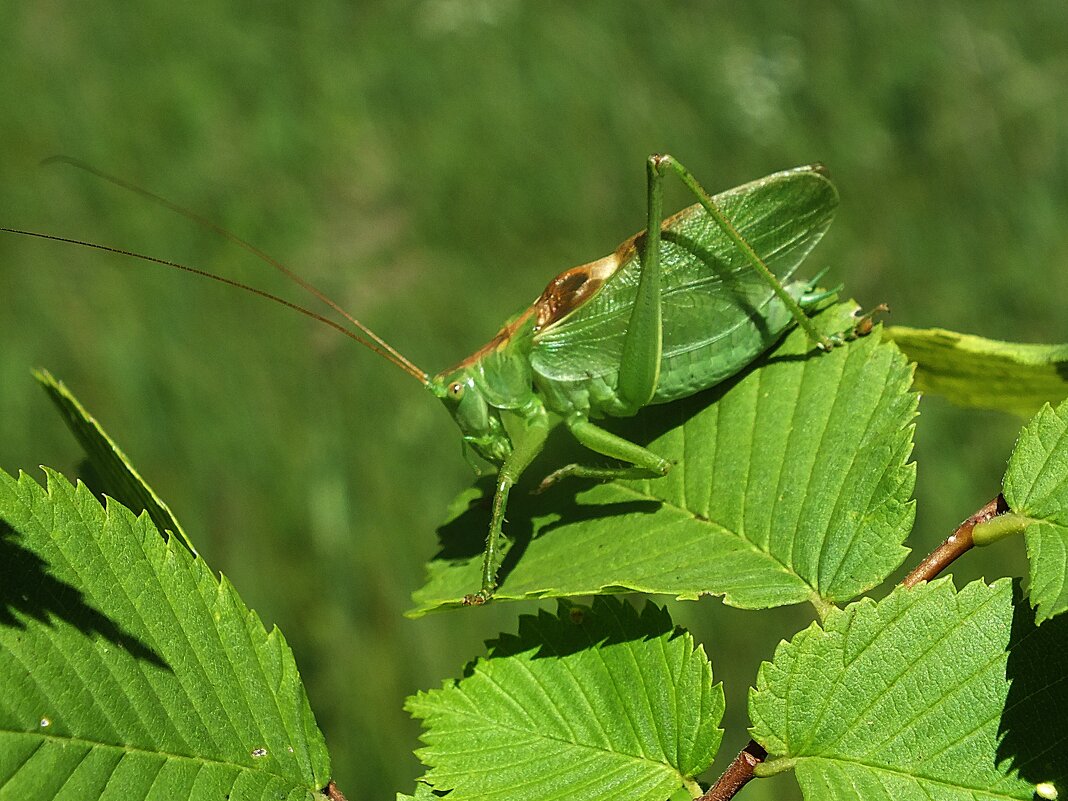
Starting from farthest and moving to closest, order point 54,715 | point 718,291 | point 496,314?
point 496,314
point 718,291
point 54,715

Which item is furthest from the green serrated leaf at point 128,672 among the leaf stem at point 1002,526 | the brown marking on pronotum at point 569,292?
the brown marking on pronotum at point 569,292

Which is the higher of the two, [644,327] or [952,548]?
[644,327]

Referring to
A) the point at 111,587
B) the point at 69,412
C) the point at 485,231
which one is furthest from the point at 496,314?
the point at 111,587

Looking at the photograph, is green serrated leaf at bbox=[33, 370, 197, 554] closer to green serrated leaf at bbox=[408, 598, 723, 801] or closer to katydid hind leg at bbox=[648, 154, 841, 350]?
green serrated leaf at bbox=[408, 598, 723, 801]

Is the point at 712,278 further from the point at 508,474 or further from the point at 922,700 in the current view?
the point at 922,700

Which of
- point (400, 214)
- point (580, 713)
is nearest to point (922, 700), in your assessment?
point (580, 713)

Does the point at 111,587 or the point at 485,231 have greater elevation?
the point at 485,231

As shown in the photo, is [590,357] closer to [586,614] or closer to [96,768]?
[586,614]
